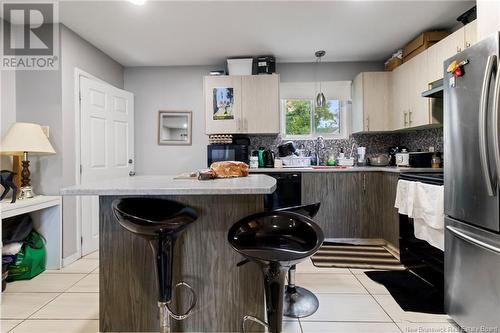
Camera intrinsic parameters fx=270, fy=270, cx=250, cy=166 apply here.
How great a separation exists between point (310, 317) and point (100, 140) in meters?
3.03

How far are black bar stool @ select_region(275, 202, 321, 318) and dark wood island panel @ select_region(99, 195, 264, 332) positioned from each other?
0.41m

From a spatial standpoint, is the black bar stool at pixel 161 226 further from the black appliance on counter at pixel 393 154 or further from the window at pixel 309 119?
the black appliance on counter at pixel 393 154

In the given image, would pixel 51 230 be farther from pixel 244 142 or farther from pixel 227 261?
pixel 244 142

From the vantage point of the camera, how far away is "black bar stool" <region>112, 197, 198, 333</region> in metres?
1.28

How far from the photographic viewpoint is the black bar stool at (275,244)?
3.86ft

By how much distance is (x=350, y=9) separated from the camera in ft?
8.53

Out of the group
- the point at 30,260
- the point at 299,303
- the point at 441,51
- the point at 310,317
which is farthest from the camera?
the point at 441,51

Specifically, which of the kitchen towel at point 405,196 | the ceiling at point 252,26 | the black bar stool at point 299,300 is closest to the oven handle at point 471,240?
the kitchen towel at point 405,196

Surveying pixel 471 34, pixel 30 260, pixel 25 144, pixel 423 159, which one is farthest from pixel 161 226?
pixel 423 159

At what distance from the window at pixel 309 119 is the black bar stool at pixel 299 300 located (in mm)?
2353

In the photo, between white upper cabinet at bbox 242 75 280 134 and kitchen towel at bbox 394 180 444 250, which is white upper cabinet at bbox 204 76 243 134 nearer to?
white upper cabinet at bbox 242 75 280 134

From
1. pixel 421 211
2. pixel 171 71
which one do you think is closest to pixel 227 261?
pixel 421 211

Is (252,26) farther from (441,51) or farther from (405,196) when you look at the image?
(405,196)

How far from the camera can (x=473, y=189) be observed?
1560mm
